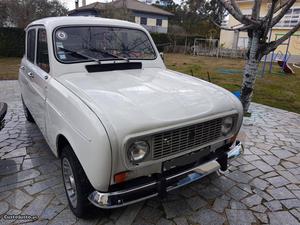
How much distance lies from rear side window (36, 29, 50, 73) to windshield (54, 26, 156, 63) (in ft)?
0.65

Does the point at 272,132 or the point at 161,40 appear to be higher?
the point at 161,40

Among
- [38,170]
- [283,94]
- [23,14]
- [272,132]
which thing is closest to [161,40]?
[23,14]

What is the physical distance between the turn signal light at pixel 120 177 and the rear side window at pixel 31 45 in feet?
9.06

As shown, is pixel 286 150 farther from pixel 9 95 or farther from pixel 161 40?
pixel 161 40

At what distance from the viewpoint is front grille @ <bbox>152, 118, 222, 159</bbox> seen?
2117mm

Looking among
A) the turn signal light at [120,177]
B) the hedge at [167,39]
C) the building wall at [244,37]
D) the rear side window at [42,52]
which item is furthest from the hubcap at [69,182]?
the hedge at [167,39]

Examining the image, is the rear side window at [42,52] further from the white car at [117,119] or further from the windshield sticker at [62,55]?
the windshield sticker at [62,55]

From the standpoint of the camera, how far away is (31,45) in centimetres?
402

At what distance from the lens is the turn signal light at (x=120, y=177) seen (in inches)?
79.4

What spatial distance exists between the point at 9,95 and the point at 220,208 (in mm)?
6838

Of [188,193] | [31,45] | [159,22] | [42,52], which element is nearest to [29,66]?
[31,45]

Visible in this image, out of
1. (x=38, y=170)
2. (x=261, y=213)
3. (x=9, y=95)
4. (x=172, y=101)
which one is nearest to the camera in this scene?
(x=172, y=101)

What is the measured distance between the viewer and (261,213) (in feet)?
9.02

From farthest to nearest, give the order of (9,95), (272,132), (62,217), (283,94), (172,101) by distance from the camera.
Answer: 1. (283,94)
2. (9,95)
3. (272,132)
4. (62,217)
5. (172,101)
